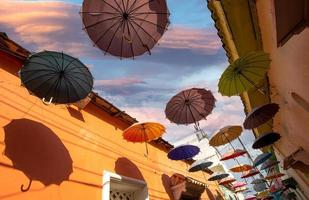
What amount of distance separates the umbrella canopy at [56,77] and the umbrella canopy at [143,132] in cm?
263

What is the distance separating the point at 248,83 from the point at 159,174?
5.33 m

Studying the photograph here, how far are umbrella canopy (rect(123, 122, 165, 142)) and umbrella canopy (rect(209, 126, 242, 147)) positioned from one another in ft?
8.58

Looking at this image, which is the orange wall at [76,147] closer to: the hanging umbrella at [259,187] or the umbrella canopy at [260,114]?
the umbrella canopy at [260,114]

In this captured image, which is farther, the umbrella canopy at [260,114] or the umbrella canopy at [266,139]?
the umbrella canopy at [266,139]

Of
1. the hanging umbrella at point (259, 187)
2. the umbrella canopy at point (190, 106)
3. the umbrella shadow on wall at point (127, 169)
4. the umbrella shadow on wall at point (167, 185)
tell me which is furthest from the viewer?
the hanging umbrella at point (259, 187)

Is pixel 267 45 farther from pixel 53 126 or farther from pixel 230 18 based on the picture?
pixel 53 126

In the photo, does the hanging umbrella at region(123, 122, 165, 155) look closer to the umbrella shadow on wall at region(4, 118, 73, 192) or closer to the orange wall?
the orange wall

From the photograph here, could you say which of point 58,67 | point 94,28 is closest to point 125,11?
point 94,28

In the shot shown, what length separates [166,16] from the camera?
514cm

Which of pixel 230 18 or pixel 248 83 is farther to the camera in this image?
pixel 248 83

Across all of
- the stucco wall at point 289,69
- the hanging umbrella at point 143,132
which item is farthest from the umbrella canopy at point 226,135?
the hanging umbrella at point 143,132

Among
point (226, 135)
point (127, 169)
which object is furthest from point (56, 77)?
point (226, 135)

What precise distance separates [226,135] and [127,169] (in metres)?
4.16

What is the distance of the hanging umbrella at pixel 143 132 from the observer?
773 centimetres
